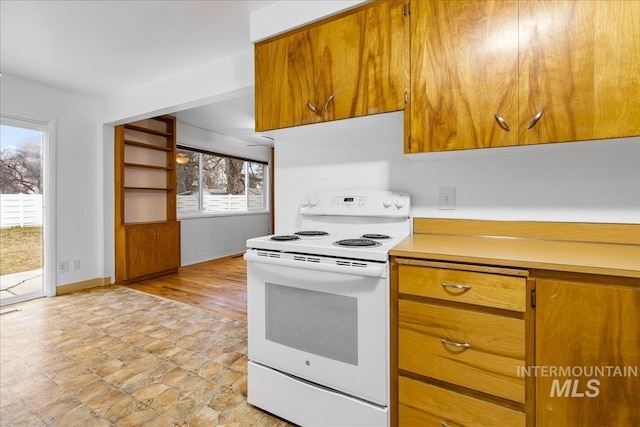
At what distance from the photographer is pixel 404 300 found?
1222 mm

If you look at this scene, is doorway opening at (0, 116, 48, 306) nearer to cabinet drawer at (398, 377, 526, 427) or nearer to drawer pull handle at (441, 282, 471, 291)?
cabinet drawer at (398, 377, 526, 427)

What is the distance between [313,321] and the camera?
54.6 inches

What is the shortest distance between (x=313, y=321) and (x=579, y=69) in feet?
4.91

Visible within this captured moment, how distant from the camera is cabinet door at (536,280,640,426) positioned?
92 centimetres

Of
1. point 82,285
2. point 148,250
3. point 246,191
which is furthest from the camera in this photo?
point 246,191

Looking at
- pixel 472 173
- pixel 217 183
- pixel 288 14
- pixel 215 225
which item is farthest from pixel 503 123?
pixel 217 183

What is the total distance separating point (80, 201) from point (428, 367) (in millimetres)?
4211

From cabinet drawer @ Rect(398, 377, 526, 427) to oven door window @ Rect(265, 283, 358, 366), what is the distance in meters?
0.25

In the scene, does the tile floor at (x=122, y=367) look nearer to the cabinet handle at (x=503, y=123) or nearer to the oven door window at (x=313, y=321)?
the oven door window at (x=313, y=321)

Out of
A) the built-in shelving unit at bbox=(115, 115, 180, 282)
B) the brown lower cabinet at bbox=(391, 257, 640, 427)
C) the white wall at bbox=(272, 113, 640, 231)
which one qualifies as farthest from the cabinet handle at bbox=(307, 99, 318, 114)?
the built-in shelving unit at bbox=(115, 115, 180, 282)

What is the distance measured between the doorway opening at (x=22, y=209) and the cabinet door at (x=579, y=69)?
14.7 ft

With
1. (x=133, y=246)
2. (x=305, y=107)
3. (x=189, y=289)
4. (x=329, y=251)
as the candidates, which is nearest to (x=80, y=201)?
(x=133, y=246)

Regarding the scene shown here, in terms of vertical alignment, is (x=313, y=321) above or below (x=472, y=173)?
below

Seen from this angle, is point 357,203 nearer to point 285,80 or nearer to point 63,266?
point 285,80
